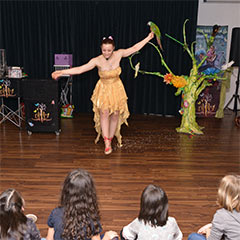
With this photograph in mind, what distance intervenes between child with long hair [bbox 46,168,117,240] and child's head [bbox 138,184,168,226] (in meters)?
0.28

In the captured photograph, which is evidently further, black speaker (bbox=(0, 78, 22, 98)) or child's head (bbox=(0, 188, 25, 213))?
black speaker (bbox=(0, 78, 22, 98))

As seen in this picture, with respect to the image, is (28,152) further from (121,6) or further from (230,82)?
(230,82)

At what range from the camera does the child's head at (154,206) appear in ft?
5.40

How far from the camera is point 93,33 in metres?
5.95

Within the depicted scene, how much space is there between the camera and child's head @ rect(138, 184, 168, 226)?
1.65 m

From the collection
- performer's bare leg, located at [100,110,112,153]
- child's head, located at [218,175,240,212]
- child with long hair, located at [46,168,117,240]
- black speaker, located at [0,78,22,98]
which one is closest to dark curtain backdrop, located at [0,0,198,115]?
black speaker, located at [0,78,22,98]

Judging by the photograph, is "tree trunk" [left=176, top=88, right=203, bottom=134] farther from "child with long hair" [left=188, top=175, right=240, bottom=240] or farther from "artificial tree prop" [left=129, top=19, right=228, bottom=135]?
"child with long hair" [left=188, top=175, right=240, bottom=240]

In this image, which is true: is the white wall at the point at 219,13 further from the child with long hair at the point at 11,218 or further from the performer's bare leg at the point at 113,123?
the child with long hair at the point at 11,218

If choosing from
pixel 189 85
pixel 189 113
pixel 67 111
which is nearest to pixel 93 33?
pixel 67 111

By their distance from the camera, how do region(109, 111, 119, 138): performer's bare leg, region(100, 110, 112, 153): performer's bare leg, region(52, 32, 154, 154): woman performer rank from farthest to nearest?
region(109, 111, 119, 138): performer's bare leg → region(100, 110, 112, 153): performer's bare leg → region(52, 32, 154, 154): woman performer

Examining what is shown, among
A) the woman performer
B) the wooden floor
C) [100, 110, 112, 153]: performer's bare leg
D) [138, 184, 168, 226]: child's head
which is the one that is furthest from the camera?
[100, 110, 112, 153]: performer's bare leg

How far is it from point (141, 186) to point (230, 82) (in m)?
A: 4.01

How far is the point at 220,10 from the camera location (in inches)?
239

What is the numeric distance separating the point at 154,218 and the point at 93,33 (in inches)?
189
